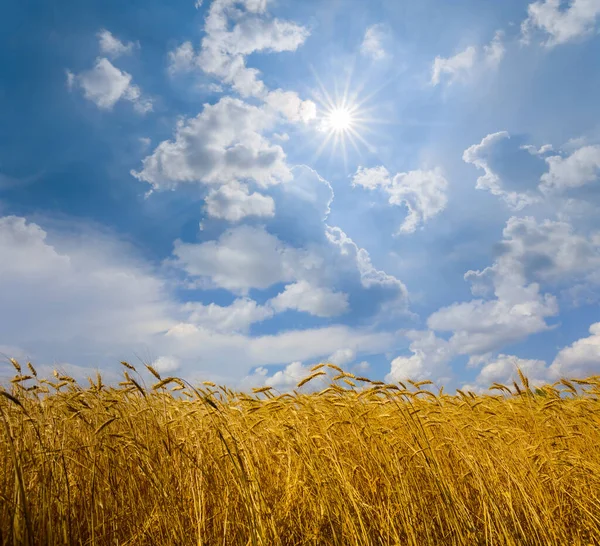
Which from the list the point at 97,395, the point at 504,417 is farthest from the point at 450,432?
the point at 97,395

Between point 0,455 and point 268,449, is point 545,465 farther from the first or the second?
point 0,455

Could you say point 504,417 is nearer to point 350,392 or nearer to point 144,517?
point 350,392

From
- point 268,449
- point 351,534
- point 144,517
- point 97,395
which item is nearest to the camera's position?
point 351,534

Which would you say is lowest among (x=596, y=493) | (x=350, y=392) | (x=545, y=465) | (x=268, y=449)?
(x=596, y=493)

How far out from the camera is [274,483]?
3719mm

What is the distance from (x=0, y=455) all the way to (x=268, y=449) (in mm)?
2196

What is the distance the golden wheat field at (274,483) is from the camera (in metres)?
2.87

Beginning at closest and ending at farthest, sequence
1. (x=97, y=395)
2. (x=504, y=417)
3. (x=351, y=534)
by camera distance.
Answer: (x=351, y=534) < (x=97, y=395) < (x=504, y=417)

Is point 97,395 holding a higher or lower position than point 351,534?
higher

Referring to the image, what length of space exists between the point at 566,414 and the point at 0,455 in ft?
23.0

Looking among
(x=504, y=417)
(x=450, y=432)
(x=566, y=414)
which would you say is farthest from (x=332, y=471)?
(x=566, y=414)

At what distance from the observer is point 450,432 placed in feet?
14.9

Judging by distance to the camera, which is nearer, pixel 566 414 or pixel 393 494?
pixel 393 494

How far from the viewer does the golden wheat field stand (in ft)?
9.43
